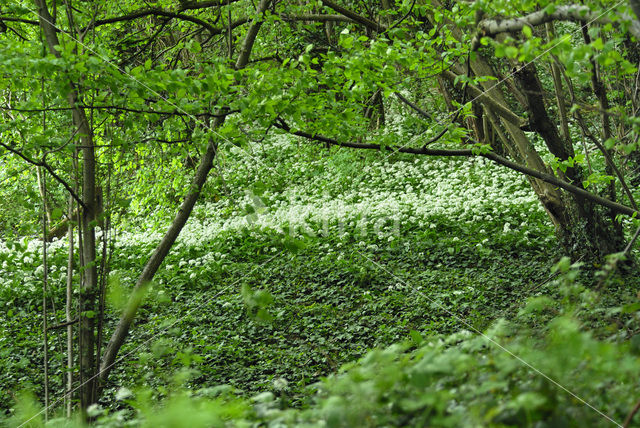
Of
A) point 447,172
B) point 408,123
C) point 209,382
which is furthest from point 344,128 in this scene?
point 447,172

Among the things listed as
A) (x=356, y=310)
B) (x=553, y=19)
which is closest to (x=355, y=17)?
(x=356, y=310)

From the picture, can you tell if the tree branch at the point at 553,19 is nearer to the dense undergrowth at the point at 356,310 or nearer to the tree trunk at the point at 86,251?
the dense undergrowth at the point at 356,310

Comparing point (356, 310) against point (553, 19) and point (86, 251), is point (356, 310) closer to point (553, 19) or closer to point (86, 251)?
point (86, 251)

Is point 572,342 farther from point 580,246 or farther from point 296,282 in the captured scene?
point 296,282

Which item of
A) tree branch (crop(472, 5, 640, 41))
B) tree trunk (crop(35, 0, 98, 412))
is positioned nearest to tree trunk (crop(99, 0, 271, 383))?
tree trunk (crop(35, 0, 98, 412))

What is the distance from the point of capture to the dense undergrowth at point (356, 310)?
1.35 metres

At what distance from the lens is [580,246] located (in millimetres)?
5238

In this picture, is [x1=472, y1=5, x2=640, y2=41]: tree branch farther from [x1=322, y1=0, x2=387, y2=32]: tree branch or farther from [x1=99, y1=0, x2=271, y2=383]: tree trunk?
[x1=322, y1=0, x2=387, y2=32]: tree branch

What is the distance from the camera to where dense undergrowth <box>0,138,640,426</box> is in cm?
135

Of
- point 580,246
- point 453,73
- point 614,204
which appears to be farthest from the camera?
point 453,73

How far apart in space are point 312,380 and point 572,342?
3.00 metres

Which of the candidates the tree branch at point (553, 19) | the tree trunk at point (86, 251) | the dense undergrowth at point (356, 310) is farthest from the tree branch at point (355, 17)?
the tree trunk at point (86, 251)

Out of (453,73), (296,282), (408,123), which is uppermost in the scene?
(453,73)

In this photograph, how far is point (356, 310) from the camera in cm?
514
